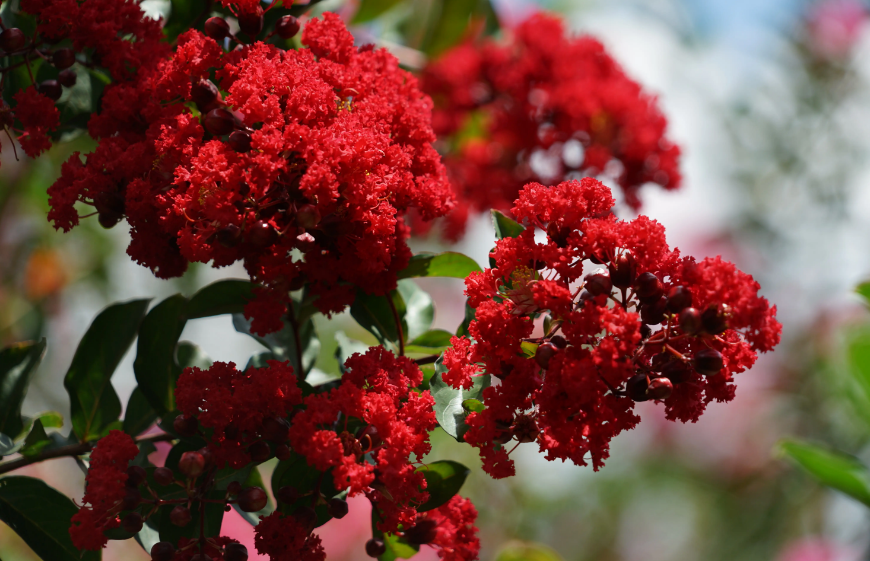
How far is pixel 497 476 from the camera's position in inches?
43.1

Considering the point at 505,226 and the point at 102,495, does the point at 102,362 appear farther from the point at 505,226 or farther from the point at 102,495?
the point at 505,226

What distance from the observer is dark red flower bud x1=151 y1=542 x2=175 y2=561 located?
3.49 ft

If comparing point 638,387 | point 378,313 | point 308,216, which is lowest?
point 638,387

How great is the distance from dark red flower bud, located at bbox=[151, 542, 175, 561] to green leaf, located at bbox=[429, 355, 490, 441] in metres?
0.46

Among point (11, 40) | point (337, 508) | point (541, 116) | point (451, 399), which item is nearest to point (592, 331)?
point (451, 399)

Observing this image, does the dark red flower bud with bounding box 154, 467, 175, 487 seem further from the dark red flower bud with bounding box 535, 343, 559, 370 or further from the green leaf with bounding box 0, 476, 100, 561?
the dark red flower bud with bounding box 535, 343, 559, 370

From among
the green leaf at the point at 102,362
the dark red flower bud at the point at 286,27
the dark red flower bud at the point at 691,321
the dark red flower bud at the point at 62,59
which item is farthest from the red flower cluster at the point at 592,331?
the dark red flower bud at the point at 62,59

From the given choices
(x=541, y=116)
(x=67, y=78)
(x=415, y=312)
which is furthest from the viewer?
(x=541, y=116)

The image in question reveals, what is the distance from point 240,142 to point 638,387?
72 centimetres

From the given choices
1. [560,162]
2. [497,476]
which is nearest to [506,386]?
[497,476]

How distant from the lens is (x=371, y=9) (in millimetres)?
2742

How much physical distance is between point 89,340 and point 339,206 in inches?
29.0

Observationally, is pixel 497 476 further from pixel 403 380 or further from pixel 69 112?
pixel 69 112

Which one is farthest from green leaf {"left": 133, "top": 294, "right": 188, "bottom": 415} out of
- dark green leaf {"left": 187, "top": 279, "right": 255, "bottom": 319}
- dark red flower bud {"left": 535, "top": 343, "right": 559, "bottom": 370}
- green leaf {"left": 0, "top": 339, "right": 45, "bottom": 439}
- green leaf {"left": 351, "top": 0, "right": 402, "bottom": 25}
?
green leaf {"left": 351, "top": 0, "right": 402, "bottom": 25}
